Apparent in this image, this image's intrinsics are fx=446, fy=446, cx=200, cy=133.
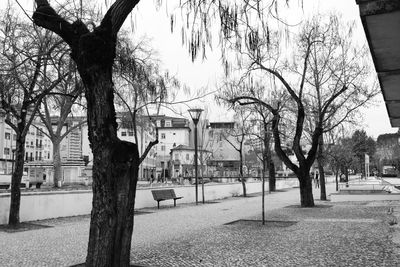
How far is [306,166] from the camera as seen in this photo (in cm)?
1923

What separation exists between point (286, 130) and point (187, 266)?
23486mm

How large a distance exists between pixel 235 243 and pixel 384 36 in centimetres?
513

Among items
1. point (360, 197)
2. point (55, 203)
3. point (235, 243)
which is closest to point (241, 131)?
point (360, 197)

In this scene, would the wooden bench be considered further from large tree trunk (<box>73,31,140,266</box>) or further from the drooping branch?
the drooping branch

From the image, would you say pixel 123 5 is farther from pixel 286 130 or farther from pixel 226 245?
pixel 286 130

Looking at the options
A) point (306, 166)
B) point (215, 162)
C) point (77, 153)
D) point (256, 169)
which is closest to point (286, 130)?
point (306, 166)

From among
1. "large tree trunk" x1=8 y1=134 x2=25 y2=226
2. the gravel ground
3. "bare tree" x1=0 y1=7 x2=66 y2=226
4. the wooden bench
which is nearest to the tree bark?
the gravel ground

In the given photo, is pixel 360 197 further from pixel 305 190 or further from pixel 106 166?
pixel 106 166

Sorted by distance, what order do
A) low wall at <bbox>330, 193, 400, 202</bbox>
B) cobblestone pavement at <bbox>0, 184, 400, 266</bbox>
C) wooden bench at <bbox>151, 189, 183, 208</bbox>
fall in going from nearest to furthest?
cobblestone pavement at <bbox>0, 184, 400, 266</bbox> < wooden bench at <bbox>151, 189, 183, 208</bbox> < low wall at <bbox>330, 193, 400, 202</bbox>

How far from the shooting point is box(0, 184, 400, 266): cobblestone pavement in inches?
300

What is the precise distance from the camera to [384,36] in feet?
21.8

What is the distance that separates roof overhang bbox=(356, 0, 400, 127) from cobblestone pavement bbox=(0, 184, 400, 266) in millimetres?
3359

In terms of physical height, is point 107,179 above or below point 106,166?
below

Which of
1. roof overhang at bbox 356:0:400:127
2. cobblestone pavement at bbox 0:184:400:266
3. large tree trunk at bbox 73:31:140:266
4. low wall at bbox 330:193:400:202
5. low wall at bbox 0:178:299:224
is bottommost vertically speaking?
cobblestone pavement at bbox 0:184:400:266
